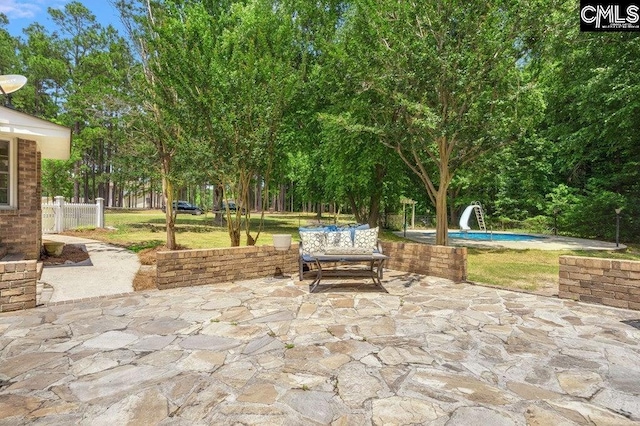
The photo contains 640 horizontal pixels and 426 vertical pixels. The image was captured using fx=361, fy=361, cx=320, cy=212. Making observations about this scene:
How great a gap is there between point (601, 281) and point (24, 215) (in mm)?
10384

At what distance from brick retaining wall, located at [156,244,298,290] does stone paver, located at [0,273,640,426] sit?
85cm

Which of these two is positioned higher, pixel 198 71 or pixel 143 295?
pixel 198 71

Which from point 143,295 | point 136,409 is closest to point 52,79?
point 143,295

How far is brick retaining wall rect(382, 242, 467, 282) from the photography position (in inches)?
268

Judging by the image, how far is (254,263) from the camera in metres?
6.87

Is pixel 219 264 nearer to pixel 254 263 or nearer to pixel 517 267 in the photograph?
pixel 254 263

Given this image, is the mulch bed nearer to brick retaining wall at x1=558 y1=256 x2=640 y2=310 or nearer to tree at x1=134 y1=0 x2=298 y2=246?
tree at x1=134 y1=0 x2=298 y2=246

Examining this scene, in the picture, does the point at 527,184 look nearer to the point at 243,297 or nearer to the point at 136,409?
the point at 243,297

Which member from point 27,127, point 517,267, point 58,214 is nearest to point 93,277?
point 27,127

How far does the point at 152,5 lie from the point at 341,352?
1115 cm

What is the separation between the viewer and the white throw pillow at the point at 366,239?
673cm

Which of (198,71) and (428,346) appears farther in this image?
(198,71)

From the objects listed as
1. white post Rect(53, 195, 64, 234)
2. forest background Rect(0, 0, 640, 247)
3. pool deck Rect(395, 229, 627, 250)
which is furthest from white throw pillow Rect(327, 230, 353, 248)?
white post Rect(53, 195, 64, 234)

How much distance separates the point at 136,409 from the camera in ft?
7.89
